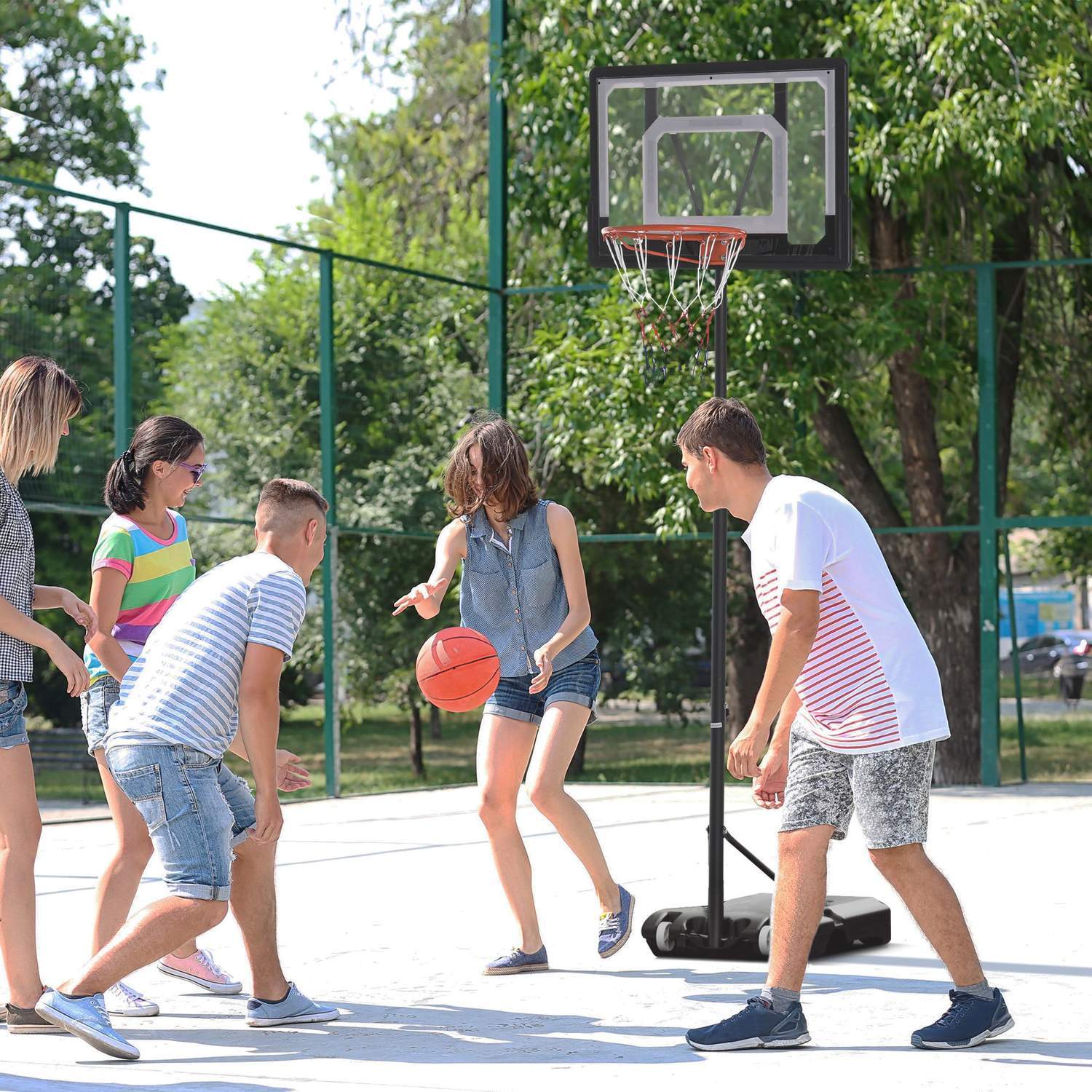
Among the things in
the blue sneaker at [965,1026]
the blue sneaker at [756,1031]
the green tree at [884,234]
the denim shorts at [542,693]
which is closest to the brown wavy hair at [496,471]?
the denim shorts at [542,693]

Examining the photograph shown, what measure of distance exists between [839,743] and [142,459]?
2.34 m

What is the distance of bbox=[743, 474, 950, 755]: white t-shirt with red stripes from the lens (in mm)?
4789

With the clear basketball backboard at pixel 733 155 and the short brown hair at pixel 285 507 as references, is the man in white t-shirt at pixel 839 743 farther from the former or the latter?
the clear basketball backboard at pixel 733 155

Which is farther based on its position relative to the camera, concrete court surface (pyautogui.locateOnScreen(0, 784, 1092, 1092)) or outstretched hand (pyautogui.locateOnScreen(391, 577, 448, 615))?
outstretched hand (pyautogui.locateOnScreen(391, 577, 448, 615))

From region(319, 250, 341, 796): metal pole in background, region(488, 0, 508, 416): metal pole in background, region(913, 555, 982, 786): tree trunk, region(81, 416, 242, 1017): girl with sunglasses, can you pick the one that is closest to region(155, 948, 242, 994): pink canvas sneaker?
region(81, 416, 242, 1017): girl with sunglasses

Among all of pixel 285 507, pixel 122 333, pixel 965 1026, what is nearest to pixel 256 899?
pixel 285 507

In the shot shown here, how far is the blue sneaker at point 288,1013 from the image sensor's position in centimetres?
530

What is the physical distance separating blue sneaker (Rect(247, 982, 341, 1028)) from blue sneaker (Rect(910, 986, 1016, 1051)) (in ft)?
5.80

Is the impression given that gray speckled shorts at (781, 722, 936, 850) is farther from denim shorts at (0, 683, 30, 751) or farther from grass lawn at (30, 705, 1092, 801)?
grass lawn at (30, 705, 1092, 801)

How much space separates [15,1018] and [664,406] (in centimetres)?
905

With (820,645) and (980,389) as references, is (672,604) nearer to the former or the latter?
(980,389)

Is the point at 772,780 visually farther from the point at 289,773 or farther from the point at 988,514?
the point at 988,514

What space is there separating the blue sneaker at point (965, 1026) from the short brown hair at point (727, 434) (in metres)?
1.62

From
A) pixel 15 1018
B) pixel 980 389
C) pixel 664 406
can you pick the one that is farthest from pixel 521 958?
pixel 980 389
